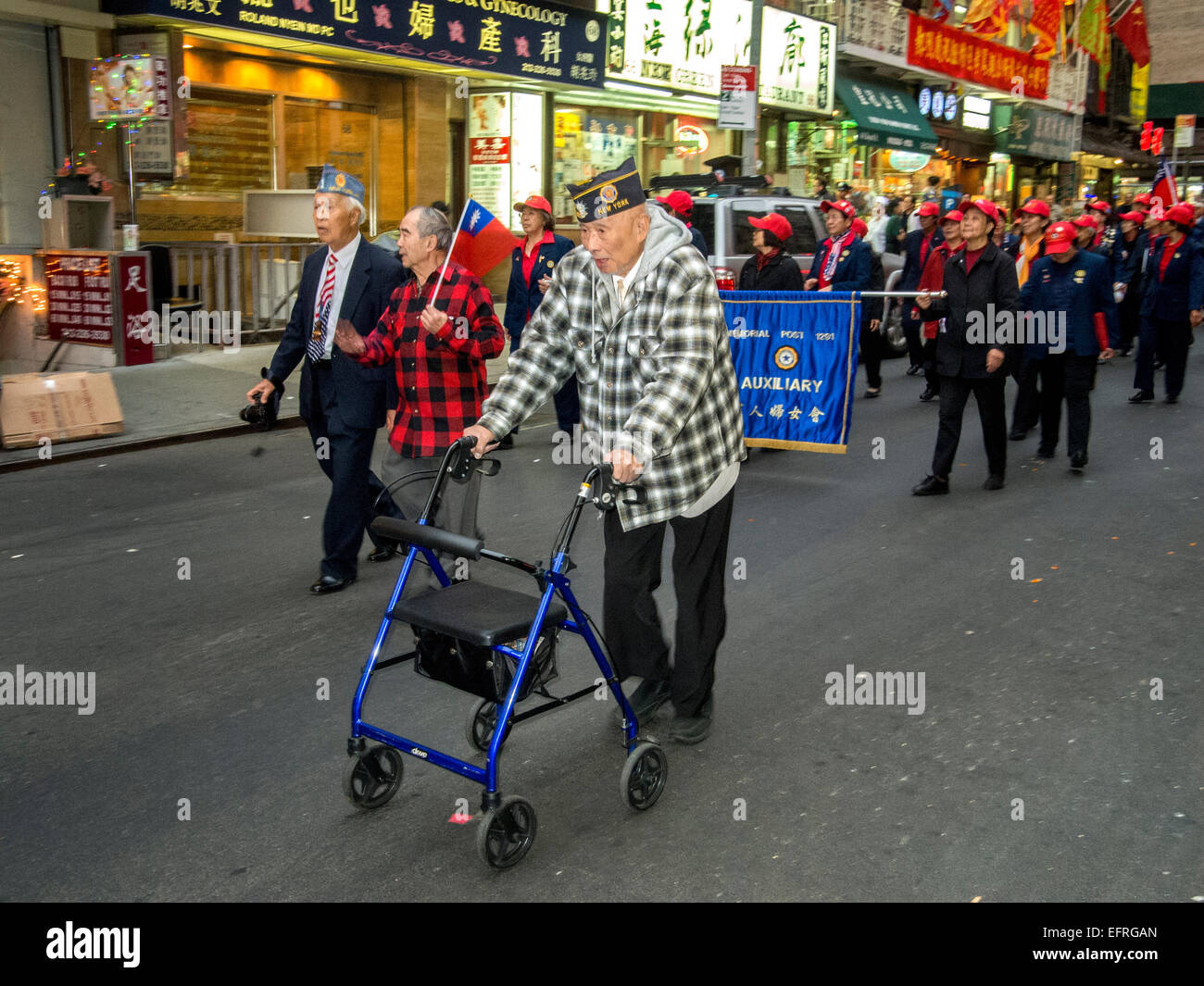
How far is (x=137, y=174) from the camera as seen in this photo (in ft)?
45.7

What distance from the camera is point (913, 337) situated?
43.9ft

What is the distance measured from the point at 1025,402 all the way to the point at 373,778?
317 inches

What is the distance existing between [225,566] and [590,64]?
15.1 meters

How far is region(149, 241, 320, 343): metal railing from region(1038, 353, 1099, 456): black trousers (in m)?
8.39

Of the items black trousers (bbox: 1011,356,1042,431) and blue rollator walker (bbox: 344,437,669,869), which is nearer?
blue rollator walker (bbox: 344,437,669,869)

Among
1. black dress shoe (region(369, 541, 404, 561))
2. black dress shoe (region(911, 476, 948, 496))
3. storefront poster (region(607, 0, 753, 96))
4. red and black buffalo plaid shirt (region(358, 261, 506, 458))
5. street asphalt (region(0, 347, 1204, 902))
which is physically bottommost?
street asphalt (region(0, 347, 1204, 902))

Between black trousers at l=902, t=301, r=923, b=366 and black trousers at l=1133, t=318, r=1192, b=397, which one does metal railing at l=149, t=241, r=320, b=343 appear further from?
black trousers at l=1133, t=318, r=1192, b=397

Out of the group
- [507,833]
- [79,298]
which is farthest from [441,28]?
[507,833]

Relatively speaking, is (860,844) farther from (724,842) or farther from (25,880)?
(25,880)

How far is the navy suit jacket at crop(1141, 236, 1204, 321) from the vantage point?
1206cm

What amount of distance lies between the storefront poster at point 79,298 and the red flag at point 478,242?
8.19m

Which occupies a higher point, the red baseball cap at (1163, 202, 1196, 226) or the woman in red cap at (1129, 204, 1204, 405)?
the red baseball cap at (1163, 202, 1196, 226)

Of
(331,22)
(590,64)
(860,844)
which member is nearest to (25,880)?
(860,844)

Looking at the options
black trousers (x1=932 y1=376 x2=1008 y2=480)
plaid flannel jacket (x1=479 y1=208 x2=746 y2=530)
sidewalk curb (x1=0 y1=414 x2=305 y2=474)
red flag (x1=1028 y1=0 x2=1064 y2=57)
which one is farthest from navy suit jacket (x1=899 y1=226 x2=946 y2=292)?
red flag (x1=1028 y1=0 x2=1064 y2=57)
